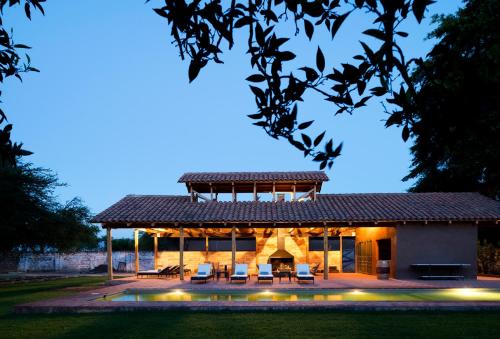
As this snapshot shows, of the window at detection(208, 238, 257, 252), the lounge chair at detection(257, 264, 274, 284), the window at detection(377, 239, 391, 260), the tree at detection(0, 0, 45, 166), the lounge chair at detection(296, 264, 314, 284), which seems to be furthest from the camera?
the window at detection(208, 238, 257, 252)

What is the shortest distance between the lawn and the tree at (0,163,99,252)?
1171 centimetres

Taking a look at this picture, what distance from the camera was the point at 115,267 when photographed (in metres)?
33.0

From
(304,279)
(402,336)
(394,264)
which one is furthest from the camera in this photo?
(394,264)

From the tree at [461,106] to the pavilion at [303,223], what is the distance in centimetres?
273

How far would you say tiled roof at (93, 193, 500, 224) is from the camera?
18.3m

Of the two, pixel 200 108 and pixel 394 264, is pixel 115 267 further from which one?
pixel 200 108

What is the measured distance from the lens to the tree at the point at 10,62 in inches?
146

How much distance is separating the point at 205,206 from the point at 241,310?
31.9 ft

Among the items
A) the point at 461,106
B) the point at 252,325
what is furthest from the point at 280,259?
the point at 461,106

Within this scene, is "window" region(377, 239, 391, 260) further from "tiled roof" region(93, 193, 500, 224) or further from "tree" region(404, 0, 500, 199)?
"tree" region(404, 0, 500, 199)

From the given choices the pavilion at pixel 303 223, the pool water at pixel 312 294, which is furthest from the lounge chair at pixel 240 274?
the pool water at pixel 312 294

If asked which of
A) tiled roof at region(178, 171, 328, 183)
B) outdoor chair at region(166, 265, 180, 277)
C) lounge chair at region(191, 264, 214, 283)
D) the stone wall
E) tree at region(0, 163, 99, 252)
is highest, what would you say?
tiled roof at region(178, 171, 328, 183)

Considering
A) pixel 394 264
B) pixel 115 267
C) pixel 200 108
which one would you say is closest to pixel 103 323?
pixel 394 264

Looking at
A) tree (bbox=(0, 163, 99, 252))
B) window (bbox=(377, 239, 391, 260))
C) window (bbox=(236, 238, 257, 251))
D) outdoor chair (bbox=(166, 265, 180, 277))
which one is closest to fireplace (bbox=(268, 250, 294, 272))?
window (bbox=(236, 238, 257, 251))
